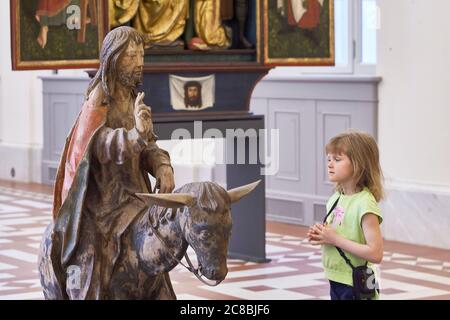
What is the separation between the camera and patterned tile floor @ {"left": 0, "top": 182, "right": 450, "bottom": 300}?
10.4 metres

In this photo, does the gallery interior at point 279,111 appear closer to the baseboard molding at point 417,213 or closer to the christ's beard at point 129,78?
the baseboard molding at point 417,213

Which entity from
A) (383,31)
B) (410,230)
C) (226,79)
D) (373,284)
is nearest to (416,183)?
(410,230)

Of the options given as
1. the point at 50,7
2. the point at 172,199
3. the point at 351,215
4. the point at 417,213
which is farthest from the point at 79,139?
the point at 417,213

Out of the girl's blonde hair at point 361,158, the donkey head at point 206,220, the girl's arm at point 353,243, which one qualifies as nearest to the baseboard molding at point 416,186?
the girl's blonde hair at point 361,158

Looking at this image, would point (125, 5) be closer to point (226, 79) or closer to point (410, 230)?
point (226, 79)

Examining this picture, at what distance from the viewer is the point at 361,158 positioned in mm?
6363

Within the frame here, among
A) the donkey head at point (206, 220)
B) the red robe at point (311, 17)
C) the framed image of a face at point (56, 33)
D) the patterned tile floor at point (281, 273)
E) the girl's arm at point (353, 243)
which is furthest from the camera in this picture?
the red robe at point (311, 17)

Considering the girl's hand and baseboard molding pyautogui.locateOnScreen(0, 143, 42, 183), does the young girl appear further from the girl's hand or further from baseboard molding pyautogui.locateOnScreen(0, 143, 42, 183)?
baseboard molding pyautogui.locateOnScreen(0, 143, 42, 183)

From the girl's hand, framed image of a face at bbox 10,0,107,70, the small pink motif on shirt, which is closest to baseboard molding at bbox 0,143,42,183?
framed image of a face at bbox 10,0,107,70

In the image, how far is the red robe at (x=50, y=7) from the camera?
10.3 metres

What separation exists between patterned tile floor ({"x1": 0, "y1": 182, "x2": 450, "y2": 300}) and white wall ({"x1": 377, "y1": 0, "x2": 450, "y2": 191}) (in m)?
0.85

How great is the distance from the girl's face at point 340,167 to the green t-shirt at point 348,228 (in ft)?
0.36

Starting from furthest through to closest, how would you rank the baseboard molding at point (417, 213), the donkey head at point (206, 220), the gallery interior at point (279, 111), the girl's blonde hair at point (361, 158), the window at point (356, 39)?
the window at point (356, 39)
the baseboard molding at point (417, 213)
the gallery interior at point (279, 111)
the girl's blonde hair at point (361, 158)
the donkey head at point (206, 220)
